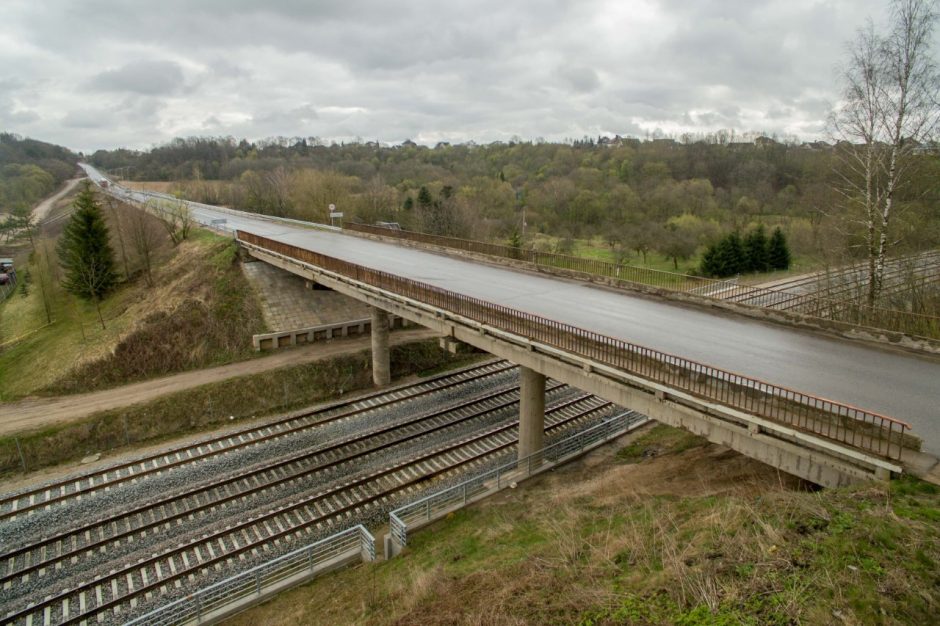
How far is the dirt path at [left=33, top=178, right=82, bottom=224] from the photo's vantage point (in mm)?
84137

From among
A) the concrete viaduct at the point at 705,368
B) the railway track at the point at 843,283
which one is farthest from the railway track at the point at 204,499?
the railway track at the point at 843,283

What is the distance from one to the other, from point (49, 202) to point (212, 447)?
4255 inches

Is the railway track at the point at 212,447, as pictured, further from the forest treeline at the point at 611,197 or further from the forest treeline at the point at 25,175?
the forest treeline at the point at 25,175

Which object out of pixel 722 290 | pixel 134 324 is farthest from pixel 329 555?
pixel 134 324

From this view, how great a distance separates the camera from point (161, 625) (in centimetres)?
1278

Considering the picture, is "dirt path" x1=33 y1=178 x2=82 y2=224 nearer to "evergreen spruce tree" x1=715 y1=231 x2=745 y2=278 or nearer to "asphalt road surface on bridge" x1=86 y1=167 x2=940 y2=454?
"asphalt road surface on bridge" x1=86 y1=167 x2=940 y2=454

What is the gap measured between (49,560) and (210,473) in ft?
18.1

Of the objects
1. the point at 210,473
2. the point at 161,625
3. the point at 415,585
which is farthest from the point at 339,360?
the point at 415,585

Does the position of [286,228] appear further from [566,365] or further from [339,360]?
[566,365]

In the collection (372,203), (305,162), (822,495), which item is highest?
(305,162)

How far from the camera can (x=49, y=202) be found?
100062mm

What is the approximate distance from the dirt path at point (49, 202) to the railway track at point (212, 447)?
235 ft

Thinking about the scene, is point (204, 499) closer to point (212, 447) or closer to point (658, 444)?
point (212, 447)

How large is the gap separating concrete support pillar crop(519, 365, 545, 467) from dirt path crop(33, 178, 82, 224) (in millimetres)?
83494
